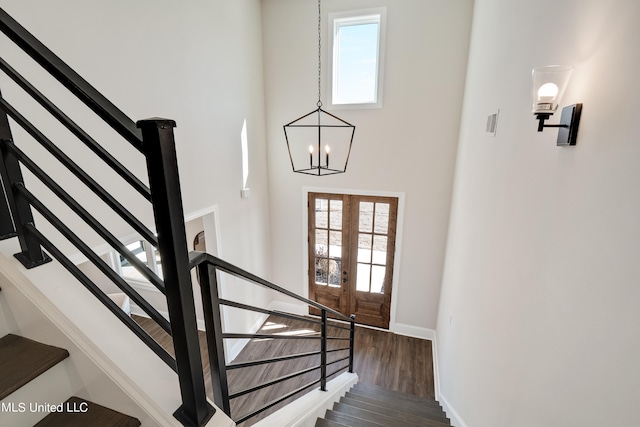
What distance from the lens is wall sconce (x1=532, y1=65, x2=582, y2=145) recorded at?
3.69 feet

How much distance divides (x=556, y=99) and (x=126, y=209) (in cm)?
157

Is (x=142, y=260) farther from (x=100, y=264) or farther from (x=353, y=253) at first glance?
(x=100, y=264)

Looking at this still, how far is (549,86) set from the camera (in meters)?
1.20

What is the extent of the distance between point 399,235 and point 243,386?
2.88m

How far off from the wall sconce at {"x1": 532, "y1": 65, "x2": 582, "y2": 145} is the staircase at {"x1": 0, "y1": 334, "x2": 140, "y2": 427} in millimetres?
1743

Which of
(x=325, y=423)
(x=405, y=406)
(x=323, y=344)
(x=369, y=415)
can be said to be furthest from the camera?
(x=405, y=406)

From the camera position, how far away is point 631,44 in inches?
34.4

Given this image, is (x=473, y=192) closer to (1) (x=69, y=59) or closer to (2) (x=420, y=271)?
(2) (x=420, y=271)

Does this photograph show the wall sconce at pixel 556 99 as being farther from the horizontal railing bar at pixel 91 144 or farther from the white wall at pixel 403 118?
the white wall at pixel 403 118

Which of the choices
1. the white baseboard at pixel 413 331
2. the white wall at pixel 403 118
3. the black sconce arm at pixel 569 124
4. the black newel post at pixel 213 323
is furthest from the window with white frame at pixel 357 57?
the black newel post at pixel 213 323

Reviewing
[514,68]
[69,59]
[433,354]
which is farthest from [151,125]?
[433,354]

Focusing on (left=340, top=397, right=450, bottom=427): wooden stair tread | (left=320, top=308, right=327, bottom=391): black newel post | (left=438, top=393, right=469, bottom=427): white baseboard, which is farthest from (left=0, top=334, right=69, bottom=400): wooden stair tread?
(left=438, top=393, right=469, bottom=427): white baseboard

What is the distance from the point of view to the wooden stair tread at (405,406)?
2767 millimetres

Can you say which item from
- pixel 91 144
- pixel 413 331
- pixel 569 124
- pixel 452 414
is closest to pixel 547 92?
pixel 569 124
